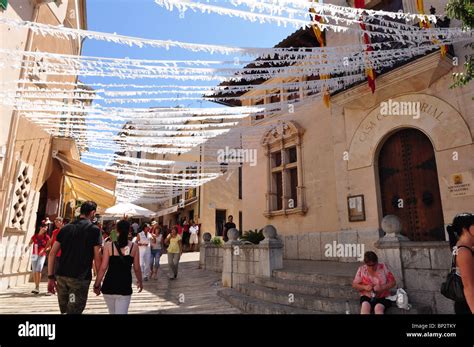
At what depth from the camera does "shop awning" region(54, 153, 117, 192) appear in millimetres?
10922

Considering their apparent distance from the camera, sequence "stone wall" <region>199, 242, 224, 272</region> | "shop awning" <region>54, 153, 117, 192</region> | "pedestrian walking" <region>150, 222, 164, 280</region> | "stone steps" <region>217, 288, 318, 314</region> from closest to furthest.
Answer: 1. "stone steps" <region>217, 288, 318, 314</region>
2. "pedestrian walking" <region>150, 222, 164, 280</region>
3. "shop awning" <region>54, 153, 117, 192</region>
4. "stone wall" <region>199, 242, 224, 272</region>

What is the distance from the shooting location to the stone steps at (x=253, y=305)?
5767 millimetres

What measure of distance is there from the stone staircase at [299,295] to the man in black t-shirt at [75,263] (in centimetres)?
338

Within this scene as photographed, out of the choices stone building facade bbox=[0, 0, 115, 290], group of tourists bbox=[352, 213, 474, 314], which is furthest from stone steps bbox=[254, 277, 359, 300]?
stone building facade bbox=[0, 0, 115, 290]

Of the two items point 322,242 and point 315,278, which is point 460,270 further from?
point 322,242

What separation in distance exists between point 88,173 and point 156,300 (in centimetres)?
582

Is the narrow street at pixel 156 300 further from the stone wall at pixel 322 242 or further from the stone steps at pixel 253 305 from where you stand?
the stone wall at pixel 322 242

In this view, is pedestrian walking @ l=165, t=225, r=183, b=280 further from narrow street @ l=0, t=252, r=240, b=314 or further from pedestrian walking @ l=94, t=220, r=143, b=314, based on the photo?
pedestrian walking @ l=94, t=220, r=143, b=314

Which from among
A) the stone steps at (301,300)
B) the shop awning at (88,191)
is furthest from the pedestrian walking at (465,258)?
the shop awning at (88,191)

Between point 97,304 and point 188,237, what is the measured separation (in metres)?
14.4

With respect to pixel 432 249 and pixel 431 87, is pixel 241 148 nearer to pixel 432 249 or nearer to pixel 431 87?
pixel 431 87

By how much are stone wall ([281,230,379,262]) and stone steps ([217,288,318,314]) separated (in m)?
3.97

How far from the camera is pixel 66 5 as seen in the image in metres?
11.4
